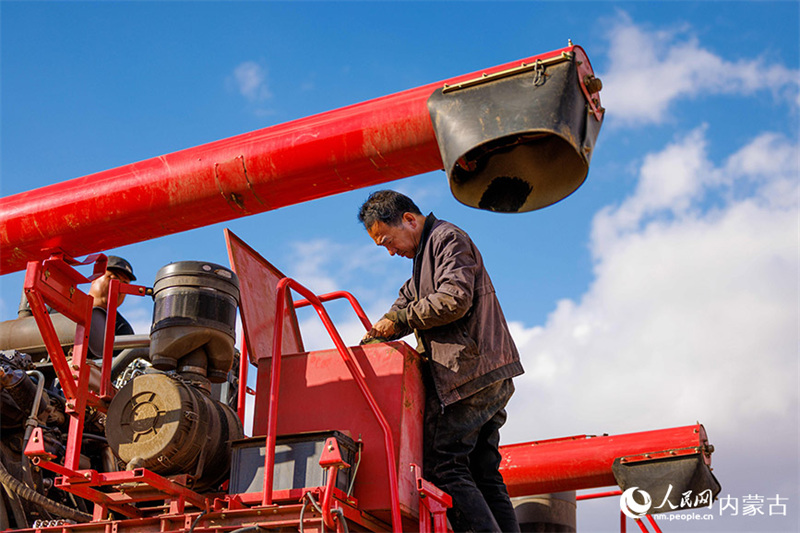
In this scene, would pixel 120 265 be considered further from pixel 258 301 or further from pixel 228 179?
pixel 228 179

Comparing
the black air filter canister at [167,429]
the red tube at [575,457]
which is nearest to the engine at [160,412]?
the black air filter canister at [167,429]

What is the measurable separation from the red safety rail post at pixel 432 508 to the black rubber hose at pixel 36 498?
2259mm

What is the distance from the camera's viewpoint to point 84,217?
196 inches

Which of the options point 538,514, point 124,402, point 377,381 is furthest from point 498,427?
point 538,514

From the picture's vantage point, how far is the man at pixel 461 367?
4703 millimetres

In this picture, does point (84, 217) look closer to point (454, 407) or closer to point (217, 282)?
point (217, 282)

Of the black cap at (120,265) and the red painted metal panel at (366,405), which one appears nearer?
the red painted metal panel at (366,405)

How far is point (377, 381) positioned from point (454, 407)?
1.43ft

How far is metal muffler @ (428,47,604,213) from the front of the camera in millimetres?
3877

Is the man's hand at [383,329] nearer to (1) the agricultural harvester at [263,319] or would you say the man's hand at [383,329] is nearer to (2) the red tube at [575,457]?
(1) the agricultural harvester at [263,319]

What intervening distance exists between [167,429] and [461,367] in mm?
1574

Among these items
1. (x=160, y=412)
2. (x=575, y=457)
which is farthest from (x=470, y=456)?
(x=575, y=457)

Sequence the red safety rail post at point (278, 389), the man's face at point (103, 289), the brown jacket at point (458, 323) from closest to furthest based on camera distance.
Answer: the red safety rail post at point (278, 389) → the brown jacket at point (458, 323) → the man's face at point (103, 289)

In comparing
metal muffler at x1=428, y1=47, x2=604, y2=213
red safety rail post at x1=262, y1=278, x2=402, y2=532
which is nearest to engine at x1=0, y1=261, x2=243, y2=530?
red safety rail post at x1=262, y1=278, x2=402, y2=532
